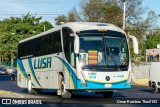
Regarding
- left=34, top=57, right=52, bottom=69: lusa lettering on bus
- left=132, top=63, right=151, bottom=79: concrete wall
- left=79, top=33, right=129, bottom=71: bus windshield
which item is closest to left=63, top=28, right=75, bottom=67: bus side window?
left=79, top=33, right=129, bottom=71: bus windshield

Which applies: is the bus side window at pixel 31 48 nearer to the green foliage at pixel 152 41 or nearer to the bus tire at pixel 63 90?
the bus tire at pixel 63 90

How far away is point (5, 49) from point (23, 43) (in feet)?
214

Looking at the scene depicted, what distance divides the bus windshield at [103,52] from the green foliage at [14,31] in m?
71.0

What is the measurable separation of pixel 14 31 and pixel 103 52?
259 ft

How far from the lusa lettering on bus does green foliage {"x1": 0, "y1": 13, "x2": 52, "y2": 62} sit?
64790 mm

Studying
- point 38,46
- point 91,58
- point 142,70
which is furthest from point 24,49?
point 142,70

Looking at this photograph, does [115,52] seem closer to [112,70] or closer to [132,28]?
[112,70]

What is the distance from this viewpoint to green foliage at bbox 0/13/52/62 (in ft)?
306

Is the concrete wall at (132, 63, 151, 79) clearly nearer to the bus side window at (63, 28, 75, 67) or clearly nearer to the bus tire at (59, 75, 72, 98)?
the bus tire at (59, 75, 72, 98)

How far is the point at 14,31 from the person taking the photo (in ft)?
317

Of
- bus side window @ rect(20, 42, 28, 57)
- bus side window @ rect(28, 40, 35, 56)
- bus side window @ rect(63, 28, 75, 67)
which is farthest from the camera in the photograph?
bus side window @ rect(20, 42, 28, 57)

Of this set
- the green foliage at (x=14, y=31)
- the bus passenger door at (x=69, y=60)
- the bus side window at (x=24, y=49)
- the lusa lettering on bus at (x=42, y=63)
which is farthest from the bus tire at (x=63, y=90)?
the green foliage at (x=14, y=31)

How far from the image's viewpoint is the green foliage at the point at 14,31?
9331cm

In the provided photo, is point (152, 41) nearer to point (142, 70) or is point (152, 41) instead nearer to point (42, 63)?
point (142, 70)
